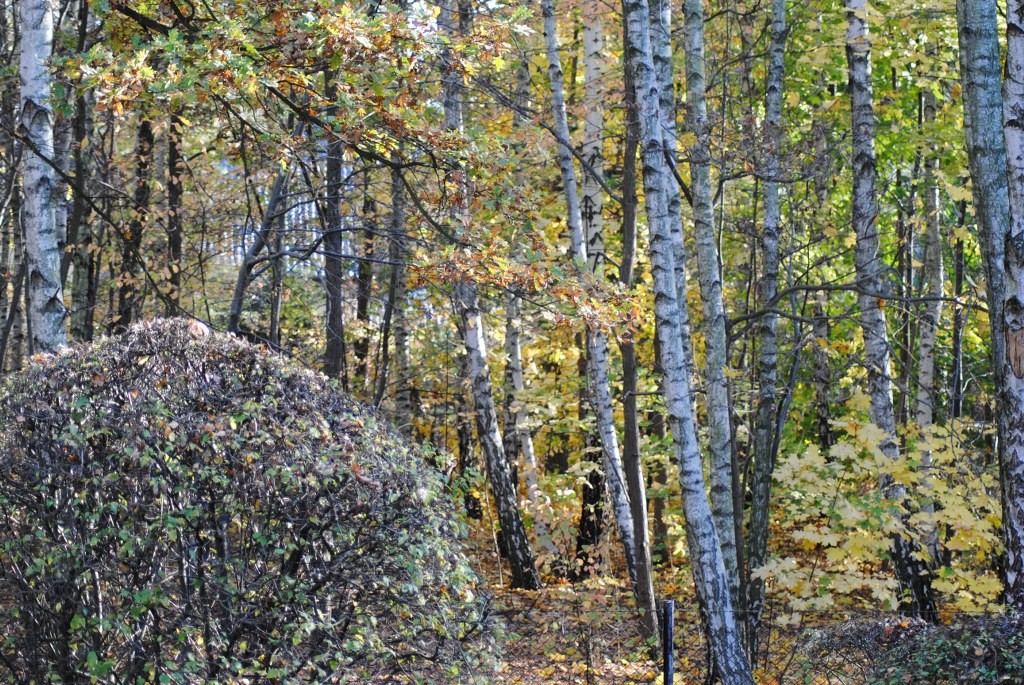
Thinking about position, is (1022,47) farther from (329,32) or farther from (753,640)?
(753,640)

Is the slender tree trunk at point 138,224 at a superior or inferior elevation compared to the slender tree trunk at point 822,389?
superior

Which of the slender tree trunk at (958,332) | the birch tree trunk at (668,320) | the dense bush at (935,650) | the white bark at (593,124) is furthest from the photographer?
the white bark at (593,124)

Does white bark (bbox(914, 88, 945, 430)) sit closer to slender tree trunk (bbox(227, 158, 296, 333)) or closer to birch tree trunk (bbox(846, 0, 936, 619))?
birch tree trunk (bbox(846, 0, 936, 619))

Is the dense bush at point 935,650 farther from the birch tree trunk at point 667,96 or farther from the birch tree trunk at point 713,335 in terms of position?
the birch tree trunk at point 667,96

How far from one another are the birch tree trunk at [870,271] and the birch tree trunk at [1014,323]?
3084 millimetres

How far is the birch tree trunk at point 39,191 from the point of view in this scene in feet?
22.0

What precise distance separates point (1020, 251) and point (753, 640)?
4051 mm

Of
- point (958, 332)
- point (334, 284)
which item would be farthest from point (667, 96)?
point (958, 332)

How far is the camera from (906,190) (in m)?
15.7

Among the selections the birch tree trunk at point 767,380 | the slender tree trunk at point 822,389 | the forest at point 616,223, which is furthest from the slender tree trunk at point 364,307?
the slender tree trunk at point 822,389

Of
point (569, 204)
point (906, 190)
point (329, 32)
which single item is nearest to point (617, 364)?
point (906, 190)

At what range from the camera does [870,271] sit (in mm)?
9211

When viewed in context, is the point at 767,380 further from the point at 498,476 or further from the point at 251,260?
the point at 251,260

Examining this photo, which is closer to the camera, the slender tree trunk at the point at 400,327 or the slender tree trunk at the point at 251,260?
the slender tree trunk at the point at 251,260
